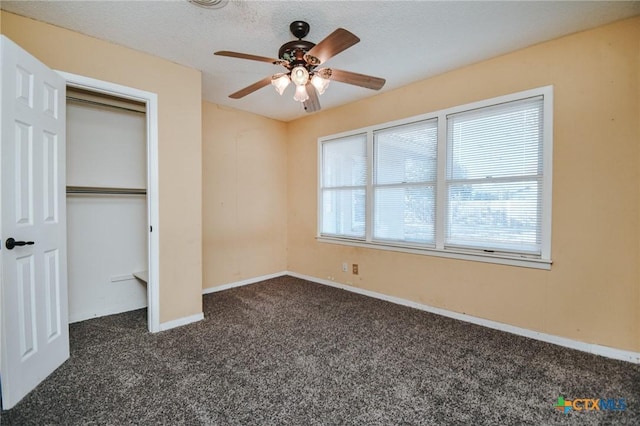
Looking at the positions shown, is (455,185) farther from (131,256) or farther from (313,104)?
(131,256)

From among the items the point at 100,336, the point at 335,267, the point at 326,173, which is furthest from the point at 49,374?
the point at 326,173

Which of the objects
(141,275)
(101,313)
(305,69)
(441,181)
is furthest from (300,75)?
(101,313)

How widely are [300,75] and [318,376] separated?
2048 mm

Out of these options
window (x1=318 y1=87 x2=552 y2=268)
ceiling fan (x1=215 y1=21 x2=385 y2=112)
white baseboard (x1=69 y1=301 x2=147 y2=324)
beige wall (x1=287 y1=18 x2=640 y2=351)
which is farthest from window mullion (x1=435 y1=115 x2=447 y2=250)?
white baseboard (x1=69 y1=301 x2=147 y2=324)

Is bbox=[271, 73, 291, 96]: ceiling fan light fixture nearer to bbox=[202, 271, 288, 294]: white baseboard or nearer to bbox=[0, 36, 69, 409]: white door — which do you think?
bbox=[0, 36, 69, 409]: white door

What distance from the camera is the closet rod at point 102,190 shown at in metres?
2.88

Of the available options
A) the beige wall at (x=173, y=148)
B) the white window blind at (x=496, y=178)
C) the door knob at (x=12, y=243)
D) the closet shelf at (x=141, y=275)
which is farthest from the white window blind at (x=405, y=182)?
the door knob at (x=12, y=243)

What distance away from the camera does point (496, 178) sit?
2752mm

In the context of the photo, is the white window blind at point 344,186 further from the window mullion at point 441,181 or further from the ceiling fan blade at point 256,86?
the ceiling fan blade at point 256,86

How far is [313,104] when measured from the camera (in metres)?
2.40

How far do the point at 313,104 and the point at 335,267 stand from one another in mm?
2460

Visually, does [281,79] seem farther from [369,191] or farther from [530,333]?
[530,333]

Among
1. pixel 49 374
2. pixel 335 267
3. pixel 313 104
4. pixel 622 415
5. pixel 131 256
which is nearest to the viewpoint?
pixel 622 415

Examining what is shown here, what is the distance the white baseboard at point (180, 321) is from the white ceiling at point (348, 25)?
2468 mm
